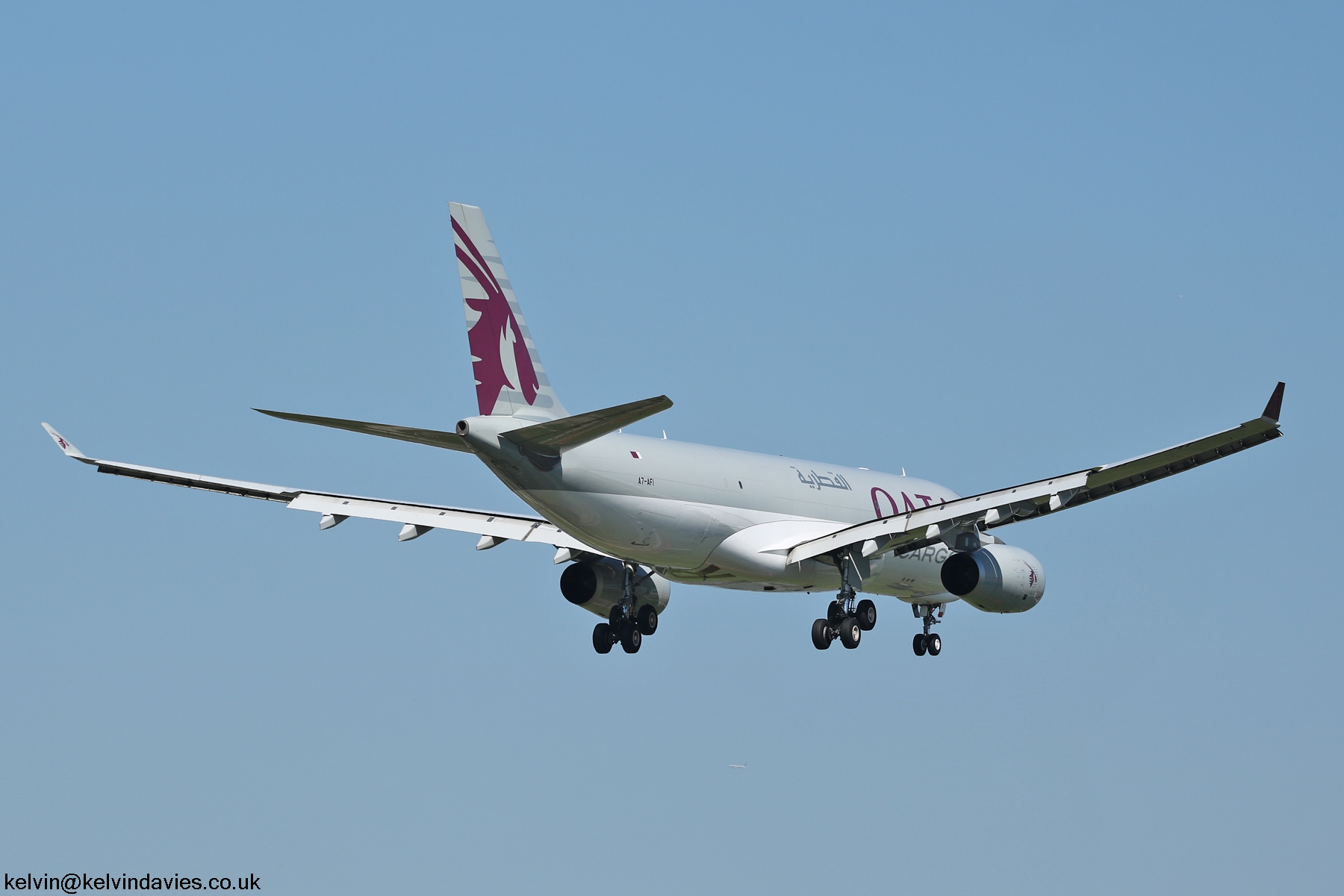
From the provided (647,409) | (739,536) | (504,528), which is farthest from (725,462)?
(647,409)

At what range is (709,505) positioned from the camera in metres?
34.3

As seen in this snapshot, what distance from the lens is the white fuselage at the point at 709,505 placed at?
31375mm

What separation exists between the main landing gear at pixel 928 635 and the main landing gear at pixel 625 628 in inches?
288

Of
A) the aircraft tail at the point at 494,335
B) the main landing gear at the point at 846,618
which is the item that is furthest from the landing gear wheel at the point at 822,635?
the aircraft tail at the point at 494,335

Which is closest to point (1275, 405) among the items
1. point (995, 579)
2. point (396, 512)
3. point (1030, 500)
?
point (1030, 500)

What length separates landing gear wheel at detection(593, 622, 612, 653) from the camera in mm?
36625

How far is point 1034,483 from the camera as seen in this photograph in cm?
3238

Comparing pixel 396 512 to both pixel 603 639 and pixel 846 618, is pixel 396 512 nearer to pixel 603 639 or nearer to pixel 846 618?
pixel 603 639

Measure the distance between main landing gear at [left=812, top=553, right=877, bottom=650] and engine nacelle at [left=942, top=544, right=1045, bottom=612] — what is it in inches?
70.1

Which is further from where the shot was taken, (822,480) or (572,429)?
(822,480)

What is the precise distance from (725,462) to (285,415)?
37.4 feet

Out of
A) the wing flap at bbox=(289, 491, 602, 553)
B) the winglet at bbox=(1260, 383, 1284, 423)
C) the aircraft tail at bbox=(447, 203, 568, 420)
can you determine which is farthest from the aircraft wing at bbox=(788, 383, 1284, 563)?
the aircraft tail at bbox=(447, 203, 568, 420)

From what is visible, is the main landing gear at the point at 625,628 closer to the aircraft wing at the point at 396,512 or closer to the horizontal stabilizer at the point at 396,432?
the aircraft wing at the point at 396,512

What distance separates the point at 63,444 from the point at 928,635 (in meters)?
19.7
